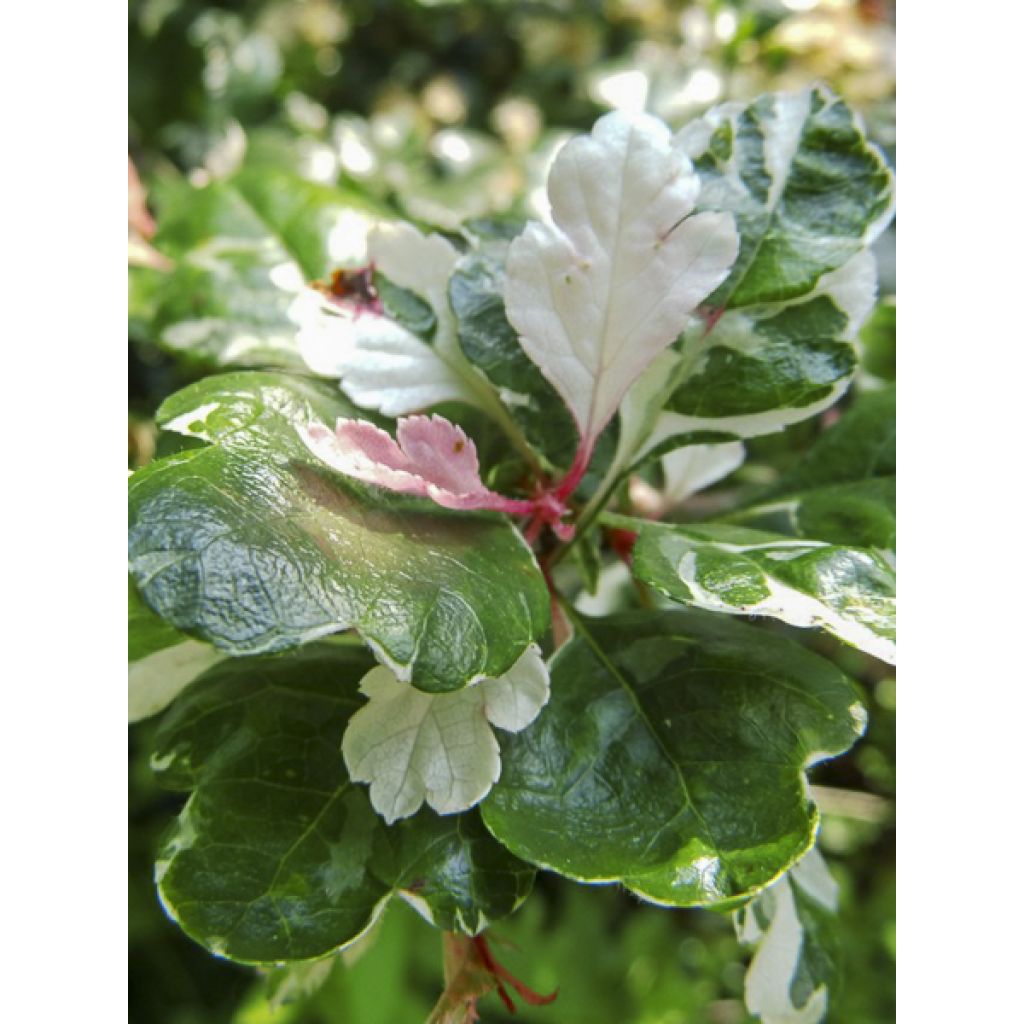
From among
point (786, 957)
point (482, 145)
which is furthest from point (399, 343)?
point (482, 145)

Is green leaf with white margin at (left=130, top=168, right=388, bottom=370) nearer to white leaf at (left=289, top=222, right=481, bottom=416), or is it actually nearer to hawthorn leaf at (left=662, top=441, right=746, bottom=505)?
white leaf at (left=289, top=222, right=481, bottom=416)

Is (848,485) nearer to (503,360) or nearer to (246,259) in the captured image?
(503,360)

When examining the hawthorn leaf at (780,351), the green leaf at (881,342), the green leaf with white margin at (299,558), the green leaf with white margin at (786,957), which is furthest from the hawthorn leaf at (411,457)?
the green leaf at (881,342)

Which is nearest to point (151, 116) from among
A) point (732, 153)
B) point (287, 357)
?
point (287, 357)

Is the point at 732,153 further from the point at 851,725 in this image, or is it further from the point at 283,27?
the point at 283,27

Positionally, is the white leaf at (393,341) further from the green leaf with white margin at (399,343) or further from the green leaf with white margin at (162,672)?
the green leaf with white margin at (162,672)

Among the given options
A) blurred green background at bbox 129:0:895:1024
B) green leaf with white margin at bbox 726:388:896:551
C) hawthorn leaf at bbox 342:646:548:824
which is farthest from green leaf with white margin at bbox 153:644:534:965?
blurred green background at bbox 129:0:895:1024

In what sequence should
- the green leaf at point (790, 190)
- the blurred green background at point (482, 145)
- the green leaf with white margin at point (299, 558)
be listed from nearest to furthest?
the green leaf with white margin at point (299, 558) < the green leaf at point (790, 190) < the blurred green background at point (482, 145)
